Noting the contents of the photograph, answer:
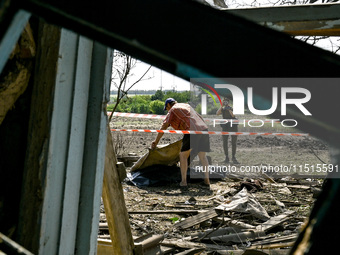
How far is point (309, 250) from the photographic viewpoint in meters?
0.58

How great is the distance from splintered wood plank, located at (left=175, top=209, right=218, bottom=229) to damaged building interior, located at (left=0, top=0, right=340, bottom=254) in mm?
2908

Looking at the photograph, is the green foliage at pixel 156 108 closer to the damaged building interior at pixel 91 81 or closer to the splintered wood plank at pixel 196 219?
the splintered wood plank at pixel 196 219

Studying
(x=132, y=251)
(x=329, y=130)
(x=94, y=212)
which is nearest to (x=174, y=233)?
(x=132, y=251)

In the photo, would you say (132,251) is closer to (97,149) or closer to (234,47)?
(97,149)

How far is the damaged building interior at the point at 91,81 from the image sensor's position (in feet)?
A: 2.01

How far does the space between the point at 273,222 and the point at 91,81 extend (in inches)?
179

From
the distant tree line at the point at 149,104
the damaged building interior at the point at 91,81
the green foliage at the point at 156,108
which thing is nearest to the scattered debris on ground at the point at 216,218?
the damaged building interior at the point at 91,81

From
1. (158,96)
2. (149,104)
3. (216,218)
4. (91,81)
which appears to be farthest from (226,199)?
(158,96)

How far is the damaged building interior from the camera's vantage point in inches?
24.1

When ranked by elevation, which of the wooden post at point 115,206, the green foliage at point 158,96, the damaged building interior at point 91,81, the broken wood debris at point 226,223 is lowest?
the broken wood debris at point 226,223

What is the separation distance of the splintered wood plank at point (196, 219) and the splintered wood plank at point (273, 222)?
743 millimetres

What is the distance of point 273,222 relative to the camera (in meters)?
6.05

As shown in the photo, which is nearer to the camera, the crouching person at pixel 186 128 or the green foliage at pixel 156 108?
the crouching person at pixel 186 128

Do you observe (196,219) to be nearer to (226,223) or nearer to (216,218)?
(216,218)
